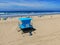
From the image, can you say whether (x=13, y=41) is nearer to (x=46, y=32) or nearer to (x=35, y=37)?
(x=35, y=37)

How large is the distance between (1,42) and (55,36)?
2668mm

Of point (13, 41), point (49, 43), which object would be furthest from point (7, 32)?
point (49, 43)

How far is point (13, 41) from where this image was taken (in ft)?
22.9

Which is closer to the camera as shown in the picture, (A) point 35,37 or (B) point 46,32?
(A) point 35,37

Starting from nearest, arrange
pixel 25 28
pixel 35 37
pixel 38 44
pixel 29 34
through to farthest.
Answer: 1. pixel 38 44
2. pixel 35 37
3. pixel 29 34
4. pixel 25 28

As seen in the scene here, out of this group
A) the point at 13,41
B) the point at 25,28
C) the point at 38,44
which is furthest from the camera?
the point at 25,28

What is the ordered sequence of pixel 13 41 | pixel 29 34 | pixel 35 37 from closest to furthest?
pixel 13 41, pixel 35 37, pixel 29 34

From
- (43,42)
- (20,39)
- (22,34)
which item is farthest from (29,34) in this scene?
(43,42)

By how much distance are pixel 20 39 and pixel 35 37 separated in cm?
78

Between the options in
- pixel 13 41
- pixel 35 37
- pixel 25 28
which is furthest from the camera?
pixel 25 28

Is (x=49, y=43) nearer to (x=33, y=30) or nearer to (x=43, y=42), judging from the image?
(x=43, y=42)

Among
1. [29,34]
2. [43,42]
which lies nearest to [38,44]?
[43,42]

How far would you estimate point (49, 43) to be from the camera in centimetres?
660

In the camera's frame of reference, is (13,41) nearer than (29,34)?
Yes
